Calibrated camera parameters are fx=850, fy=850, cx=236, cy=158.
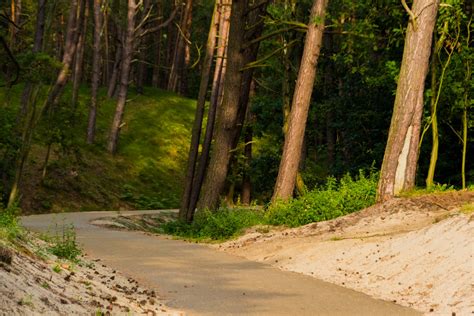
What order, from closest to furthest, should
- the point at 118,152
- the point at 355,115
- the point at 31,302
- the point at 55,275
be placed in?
the point at 31,302, the point at 55,275, the point at 355,115, the point at 118,152

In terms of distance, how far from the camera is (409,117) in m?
20.2

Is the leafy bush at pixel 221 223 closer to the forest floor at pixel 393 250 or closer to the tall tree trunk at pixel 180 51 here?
the forest floor at pixel 393 250

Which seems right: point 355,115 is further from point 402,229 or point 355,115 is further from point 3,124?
point 402,229

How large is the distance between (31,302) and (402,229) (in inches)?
416

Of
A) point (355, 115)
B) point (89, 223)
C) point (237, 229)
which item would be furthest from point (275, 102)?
point (237, 229)

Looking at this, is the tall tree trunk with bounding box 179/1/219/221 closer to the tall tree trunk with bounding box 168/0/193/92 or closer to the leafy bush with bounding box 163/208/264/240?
the leafy bush with bounding box 163/208/264/240

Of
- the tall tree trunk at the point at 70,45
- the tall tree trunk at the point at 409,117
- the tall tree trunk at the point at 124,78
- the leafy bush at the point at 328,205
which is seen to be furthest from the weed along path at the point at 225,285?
the tall tree trunk at the point at 124,78

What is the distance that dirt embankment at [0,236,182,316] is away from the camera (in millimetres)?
8203

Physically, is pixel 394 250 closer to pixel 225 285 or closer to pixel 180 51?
pixel 225 285

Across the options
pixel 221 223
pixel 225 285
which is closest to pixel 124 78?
pixel 221 223

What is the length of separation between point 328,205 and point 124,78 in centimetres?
2886

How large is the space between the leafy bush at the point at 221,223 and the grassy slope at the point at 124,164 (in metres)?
14.3

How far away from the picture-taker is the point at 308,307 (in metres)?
11.2

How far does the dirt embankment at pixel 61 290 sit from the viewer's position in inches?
323
